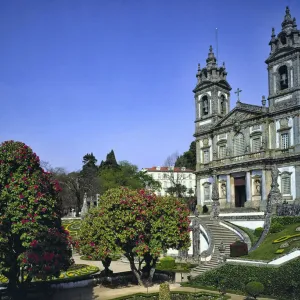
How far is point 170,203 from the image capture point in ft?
72.2

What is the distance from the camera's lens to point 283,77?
41344 millimetres

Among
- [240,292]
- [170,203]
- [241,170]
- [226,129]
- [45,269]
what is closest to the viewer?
[45,269]

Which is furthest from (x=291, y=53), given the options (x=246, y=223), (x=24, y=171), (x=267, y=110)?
(x=24, y=171)

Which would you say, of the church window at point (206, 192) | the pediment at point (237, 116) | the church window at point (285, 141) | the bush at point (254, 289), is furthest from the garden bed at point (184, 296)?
the church window at point (206, 192)

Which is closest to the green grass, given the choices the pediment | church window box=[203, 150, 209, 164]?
the pediment

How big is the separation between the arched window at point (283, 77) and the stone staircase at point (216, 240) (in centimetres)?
1715

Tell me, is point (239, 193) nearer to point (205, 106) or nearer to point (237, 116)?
point (237, 116)

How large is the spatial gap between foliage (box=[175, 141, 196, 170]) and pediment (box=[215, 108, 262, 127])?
36.1m

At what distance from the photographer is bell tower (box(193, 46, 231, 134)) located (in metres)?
49.0

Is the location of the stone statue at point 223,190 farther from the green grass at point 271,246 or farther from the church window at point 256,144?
the green grass at point 271,246

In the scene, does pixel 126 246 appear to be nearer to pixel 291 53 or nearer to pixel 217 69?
pixel 291 53

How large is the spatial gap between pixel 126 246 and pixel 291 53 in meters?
29.4

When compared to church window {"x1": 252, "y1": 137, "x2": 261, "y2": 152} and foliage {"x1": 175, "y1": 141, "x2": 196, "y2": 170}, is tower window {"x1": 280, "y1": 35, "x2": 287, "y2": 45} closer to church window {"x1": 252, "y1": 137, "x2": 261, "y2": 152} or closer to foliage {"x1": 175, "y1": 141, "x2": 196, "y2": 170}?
church window {"x1": 252, "y1": 137, "x2": 261, "y2": 152}

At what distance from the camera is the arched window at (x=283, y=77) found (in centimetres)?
4106
